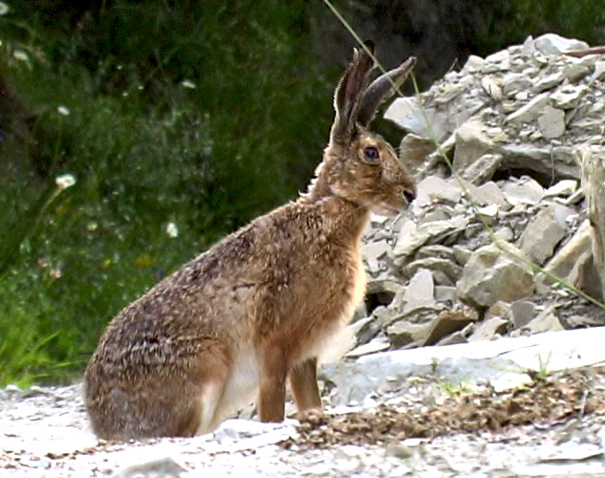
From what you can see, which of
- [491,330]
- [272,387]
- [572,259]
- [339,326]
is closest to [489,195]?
[572,259]

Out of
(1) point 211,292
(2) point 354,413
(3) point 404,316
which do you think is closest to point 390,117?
(3) point 404,316

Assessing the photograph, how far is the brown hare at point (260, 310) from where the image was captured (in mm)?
6773

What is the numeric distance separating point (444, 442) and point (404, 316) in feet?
11.4

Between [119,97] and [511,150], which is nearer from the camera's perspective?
[511,150]

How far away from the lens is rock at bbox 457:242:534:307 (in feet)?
26.8

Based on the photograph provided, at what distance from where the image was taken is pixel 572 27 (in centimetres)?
1401

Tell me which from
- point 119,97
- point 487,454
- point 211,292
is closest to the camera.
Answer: point 487,454

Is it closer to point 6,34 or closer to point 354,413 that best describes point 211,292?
point 354,413

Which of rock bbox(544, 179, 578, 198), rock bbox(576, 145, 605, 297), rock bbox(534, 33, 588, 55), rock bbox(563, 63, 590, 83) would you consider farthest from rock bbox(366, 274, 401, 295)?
rock bbox(534, 33, 588, 55)

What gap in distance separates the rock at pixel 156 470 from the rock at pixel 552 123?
5487 millimetres

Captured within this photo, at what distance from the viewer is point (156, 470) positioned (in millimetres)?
4727

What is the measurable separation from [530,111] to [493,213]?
1265 mm

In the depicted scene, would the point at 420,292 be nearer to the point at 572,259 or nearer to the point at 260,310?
the point at 572,259

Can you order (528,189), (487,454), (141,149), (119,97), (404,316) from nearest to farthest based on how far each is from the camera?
(487,454), (404,316), (528,189), (141,149), (119,97)
